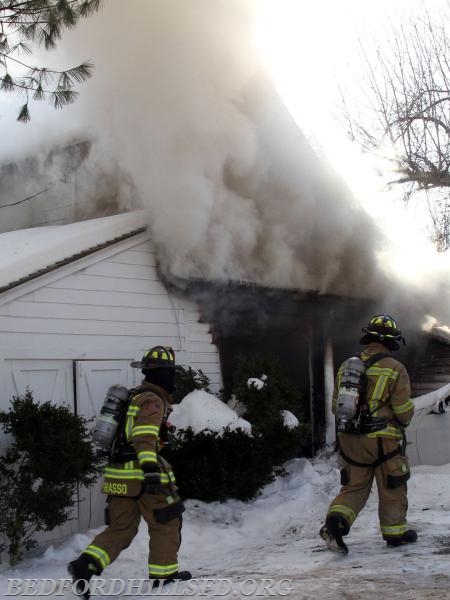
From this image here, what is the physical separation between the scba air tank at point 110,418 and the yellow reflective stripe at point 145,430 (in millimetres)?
233

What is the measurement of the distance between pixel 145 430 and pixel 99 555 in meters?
0.85

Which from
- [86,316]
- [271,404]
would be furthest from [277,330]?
[86,316]

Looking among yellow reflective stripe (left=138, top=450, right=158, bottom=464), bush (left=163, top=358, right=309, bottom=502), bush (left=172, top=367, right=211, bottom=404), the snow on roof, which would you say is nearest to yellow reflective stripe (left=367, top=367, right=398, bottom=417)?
yellow reflective stripe (left=138, top=450, right=158, bottom=464)

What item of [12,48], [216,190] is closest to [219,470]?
[216,190]

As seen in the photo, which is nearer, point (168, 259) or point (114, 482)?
point (114, 482)

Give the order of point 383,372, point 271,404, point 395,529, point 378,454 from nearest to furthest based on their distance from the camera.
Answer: point 395,529
point 378,454
point 383,372
point 271,404

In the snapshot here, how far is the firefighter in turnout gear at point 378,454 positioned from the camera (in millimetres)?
5445

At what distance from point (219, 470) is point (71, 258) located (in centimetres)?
258

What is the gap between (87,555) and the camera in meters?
4.67

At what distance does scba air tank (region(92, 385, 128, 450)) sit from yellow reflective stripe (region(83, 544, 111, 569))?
0.65 metres

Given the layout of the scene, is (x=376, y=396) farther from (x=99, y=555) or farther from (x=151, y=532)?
(x=99, y=555)

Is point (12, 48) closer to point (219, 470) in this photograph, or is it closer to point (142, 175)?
point (142, 175)

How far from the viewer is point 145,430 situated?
4.74 m

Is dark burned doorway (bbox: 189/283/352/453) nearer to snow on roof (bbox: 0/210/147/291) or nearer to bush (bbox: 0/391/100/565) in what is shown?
snow on roof (bbox: 0/210/147/291)
